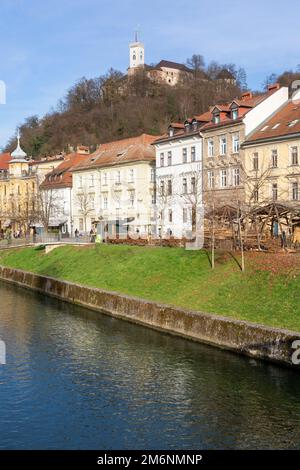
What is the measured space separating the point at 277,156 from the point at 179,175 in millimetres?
14092

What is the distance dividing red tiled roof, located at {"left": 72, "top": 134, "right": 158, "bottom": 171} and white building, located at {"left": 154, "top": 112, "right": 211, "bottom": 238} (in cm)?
350

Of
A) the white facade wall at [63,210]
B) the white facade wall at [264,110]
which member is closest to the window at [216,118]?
the white facade wall at [264,110]

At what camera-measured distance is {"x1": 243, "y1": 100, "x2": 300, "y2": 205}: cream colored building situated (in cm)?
4831

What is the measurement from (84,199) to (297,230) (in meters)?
40.8

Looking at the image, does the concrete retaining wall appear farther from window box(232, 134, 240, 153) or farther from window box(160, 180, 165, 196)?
window box(160, 180, 165, 196)

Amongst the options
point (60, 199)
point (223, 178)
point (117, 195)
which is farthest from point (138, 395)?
point (60, 199)

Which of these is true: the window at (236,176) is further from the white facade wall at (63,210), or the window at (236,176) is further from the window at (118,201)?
the white facade wall at (63,210)

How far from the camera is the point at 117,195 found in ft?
231

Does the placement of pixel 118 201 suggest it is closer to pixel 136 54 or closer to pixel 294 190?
pixel 294 190

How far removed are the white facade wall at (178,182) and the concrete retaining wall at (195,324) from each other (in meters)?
22.2

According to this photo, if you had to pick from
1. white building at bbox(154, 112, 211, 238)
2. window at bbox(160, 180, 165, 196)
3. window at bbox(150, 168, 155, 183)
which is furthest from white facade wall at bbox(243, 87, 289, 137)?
window at bbox(150, 168, 155, 183)

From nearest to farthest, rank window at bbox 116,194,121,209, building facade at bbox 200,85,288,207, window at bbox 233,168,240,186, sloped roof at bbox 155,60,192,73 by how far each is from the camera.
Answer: building facade at bbox 200,85,288,207
window at bbox 233,168,240,186
window at bbox 116,194,121,209
sloped roof at bbox 155,60,192,73

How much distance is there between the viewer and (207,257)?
117 ft
